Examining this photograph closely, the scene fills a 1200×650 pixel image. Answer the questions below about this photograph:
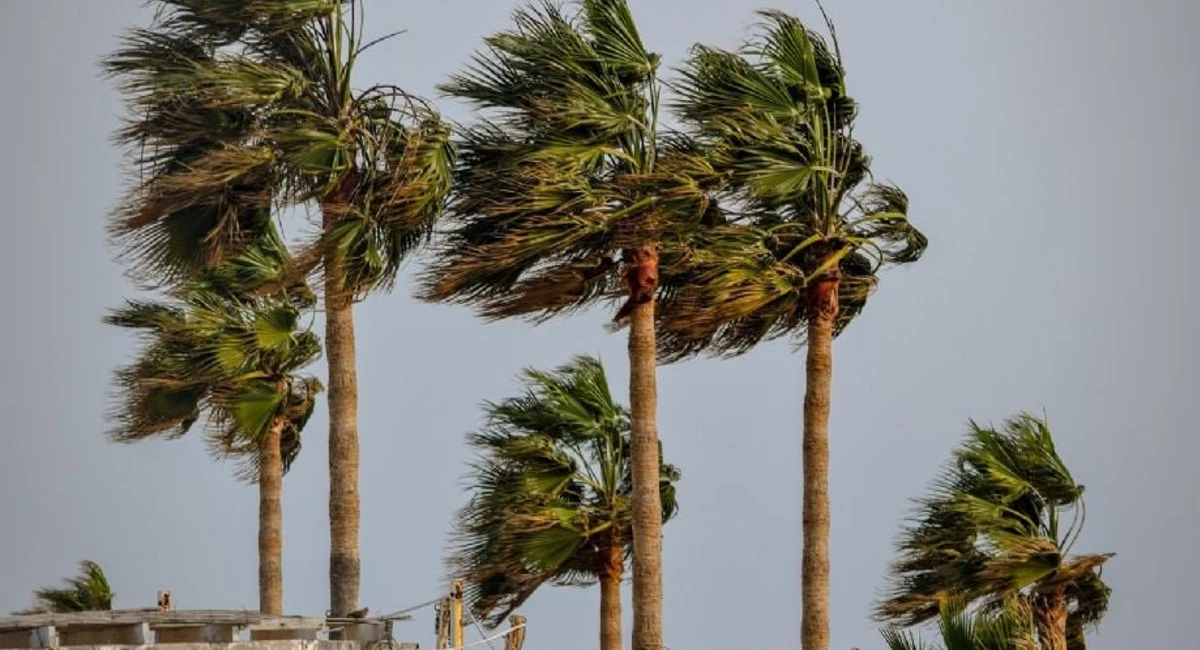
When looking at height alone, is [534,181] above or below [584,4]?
below

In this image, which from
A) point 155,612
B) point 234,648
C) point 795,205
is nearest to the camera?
point 234,648

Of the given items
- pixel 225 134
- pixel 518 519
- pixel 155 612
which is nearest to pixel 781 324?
pixel 518 519

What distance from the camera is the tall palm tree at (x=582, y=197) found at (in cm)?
2947

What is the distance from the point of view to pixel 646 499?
30.2 meters

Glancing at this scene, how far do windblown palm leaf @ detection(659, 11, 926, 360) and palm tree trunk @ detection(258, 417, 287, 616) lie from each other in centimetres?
953

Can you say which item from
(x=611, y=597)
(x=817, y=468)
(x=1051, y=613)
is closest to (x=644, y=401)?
(x=817, y=468)

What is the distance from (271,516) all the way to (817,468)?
38.5 feet

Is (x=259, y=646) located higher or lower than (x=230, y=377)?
lower

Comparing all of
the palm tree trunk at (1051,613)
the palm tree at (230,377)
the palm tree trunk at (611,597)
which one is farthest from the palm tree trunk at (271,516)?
the palm tree trunk at (1051,613)

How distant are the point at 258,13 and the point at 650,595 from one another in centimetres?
749

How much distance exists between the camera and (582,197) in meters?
29.6

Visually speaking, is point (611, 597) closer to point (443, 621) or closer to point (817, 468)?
point (817, 468)

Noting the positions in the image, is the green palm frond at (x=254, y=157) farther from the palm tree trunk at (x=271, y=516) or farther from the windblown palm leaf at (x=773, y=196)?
the palm tree trunk at (x=271, y=516)

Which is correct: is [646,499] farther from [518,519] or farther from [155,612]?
[155,612]
